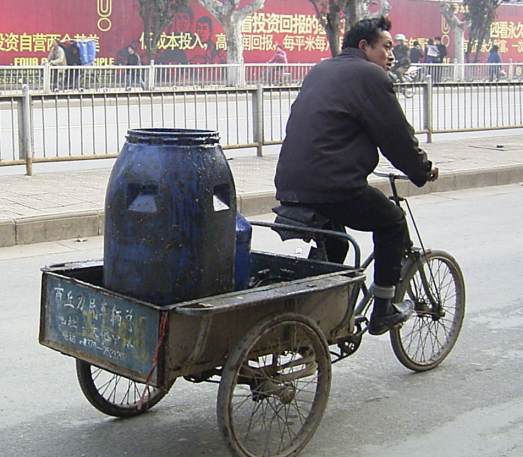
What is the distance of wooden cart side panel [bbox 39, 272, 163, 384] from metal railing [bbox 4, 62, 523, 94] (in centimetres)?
1448

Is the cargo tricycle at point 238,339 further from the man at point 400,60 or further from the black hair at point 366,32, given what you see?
the man at point 400,60

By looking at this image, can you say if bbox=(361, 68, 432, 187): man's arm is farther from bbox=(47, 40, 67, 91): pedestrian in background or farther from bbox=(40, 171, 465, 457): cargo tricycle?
bbox=(47, 40, 67, 91): pedestrian in background

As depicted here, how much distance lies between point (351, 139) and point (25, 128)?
7476 millimetres

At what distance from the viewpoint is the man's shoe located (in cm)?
500

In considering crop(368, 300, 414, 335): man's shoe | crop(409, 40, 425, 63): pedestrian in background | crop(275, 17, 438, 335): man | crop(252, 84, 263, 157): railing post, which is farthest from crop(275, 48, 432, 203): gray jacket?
crop(409, 40, 425, 63): pedestrian in background

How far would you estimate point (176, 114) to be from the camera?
13.1 metres

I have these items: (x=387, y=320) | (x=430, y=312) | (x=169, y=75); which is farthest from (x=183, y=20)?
(x=387, y=320)

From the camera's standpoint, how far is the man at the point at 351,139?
4.65 metres

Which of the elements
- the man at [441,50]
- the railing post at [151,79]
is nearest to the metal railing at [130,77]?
the railing post at [151,79]

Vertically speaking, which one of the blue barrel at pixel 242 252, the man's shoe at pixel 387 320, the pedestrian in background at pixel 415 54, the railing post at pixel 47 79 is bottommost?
the man's shoe at pixel 387 320

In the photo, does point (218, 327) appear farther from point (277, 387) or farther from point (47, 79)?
point (47, 79)

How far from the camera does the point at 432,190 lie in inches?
497

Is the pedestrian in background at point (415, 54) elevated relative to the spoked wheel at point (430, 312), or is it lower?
elevated

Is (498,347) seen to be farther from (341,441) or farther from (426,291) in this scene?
(341,441)
